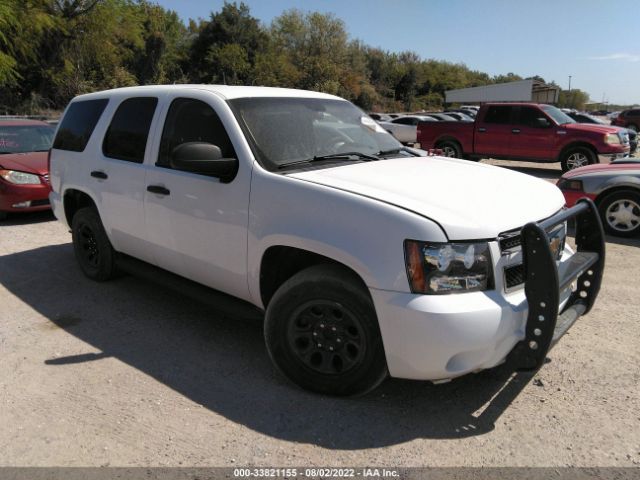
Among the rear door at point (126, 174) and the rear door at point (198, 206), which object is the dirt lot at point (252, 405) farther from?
the rear door at point (126, 174)

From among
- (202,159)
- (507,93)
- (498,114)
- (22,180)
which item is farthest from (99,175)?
(507,93)

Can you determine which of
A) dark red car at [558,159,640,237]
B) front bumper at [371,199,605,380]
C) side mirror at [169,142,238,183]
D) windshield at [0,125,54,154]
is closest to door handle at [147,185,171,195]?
side mirror at [169,142,238,183]

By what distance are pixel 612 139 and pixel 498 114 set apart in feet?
9.52

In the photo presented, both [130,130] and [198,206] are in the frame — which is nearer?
[198,206]

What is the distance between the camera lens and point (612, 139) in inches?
490

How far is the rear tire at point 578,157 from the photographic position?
1267 centimetres

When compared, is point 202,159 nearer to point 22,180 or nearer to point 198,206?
point 198,206

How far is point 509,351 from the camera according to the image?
107 inches

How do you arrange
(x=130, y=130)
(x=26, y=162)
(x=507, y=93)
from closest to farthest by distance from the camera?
1. (x=130, y=130)
2. (x=26, y=162)
3. (x=507, y=93)

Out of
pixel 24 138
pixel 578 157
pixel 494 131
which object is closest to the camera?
pixel 24 138

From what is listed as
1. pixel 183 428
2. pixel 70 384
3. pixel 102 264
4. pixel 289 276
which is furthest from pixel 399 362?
pixel 102 264

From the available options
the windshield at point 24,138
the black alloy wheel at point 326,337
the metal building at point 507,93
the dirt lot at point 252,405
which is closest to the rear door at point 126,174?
the dirt lot at point 252,405

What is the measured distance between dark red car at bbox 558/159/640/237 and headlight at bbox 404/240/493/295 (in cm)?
509

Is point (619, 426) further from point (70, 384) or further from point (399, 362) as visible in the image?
point (70, 384)
